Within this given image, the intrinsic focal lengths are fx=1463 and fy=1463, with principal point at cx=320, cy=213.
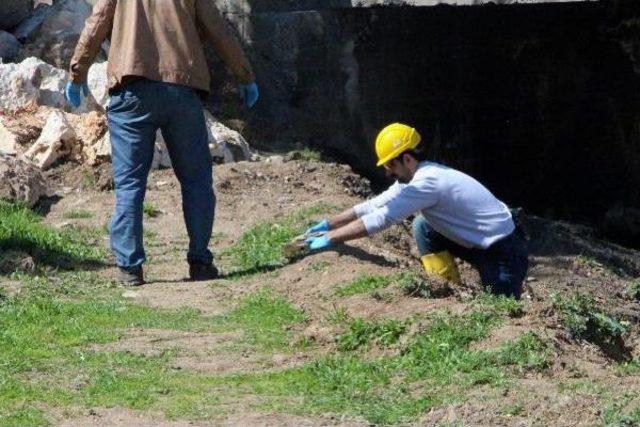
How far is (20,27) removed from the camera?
14.0m

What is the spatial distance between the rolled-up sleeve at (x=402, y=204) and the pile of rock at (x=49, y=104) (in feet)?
12.0

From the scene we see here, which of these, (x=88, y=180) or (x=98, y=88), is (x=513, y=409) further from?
(x=98, y=88)

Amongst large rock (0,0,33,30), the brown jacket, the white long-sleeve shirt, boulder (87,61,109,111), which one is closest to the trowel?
the white long-sleeve shirt

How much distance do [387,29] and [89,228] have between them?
19.5 feet

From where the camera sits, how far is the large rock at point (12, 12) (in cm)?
1399

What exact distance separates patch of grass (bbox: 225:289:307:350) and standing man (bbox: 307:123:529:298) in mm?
561

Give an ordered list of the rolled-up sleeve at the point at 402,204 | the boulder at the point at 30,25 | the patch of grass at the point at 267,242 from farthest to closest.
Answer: the boulder at the point at 30,25 → the patch of grass at the point at 267,242 → the rolled-up sleeve at the point at 402,204

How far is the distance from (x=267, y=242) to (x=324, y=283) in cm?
157

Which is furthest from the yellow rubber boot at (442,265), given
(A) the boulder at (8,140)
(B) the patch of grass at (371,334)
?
(A) the boulder at (8,140)

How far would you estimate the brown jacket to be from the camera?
8500 millimetres

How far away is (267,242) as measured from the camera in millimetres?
9711

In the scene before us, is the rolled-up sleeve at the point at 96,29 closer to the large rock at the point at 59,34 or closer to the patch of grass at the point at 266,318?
the patch of grass at the point at 266,318

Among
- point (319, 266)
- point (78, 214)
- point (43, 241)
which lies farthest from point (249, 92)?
point (78, 214)

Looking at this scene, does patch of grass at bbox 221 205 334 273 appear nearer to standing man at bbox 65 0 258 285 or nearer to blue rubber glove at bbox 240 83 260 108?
standing man at bbox 65 0 258 285
